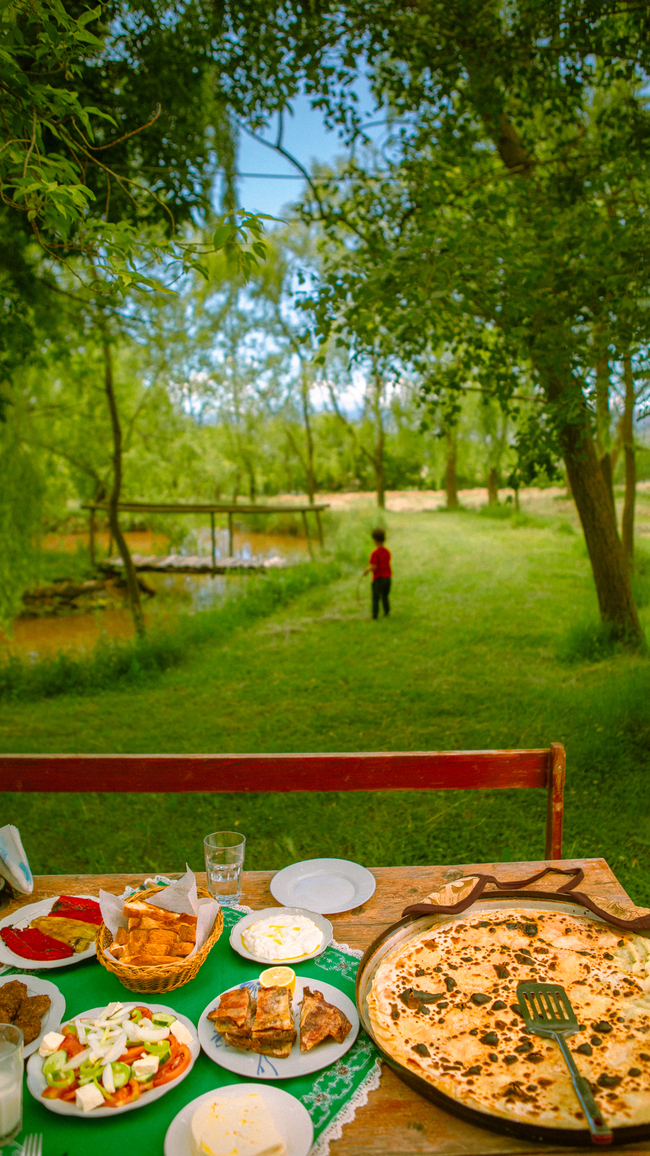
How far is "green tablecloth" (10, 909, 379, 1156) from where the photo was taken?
113 centimetres

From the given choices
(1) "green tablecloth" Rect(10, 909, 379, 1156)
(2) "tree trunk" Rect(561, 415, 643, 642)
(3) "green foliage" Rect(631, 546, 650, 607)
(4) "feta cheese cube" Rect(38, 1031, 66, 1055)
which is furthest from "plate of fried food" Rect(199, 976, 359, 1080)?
(3) "green foliage" Rect(631, 546, 650, 607)

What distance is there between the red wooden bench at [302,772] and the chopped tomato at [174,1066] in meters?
1.13

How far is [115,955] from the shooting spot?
150cm

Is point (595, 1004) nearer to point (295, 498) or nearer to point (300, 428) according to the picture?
point (300, 428)

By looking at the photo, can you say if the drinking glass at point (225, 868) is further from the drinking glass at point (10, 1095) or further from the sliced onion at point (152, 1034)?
the drinking glass at point (10, 1095)

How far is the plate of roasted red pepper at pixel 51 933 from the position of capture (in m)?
1.59

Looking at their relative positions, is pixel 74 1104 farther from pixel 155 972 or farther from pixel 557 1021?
pixel 557 1021

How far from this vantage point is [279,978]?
1.47 m

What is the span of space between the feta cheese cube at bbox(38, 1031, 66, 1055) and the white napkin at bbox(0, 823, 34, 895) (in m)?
0.64

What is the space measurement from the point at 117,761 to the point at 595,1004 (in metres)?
1.64

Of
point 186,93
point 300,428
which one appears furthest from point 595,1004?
point 300,428

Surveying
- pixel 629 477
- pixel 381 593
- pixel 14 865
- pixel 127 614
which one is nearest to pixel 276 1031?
pixel 14 865

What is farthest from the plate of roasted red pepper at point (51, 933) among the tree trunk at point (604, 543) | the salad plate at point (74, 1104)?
the tree trunk at point (604, 543)

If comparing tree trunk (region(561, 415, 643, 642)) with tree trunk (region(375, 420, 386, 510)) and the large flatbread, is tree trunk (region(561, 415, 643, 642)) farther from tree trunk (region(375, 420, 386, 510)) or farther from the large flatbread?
tree trunk (region(375, 420, 386, 510))
